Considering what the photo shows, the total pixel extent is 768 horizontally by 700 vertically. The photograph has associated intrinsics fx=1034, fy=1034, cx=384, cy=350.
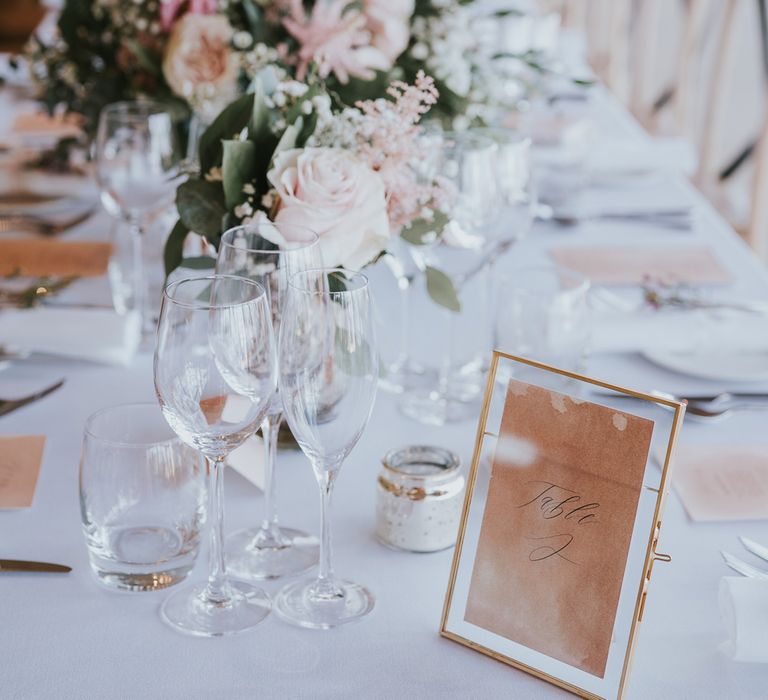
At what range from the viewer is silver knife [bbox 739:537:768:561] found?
95cm

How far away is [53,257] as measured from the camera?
1.75 m

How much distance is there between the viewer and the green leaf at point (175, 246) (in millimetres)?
1158

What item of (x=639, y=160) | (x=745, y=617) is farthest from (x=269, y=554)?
(x=639, y=160)

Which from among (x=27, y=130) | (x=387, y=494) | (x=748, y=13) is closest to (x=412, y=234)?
(x=387, y=494)

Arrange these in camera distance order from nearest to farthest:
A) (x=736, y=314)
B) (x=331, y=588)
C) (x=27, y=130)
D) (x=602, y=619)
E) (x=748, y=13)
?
(x=602, y=619) < (x=331, y=588) < (x=736, y=314) < (x=27, y=130) < (x=748, y=13)

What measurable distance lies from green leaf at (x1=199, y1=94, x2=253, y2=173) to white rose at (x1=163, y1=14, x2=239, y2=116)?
1.66 feet

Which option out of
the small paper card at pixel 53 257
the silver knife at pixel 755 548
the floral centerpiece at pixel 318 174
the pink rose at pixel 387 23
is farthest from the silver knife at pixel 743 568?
the small paper card at pixel 53 257

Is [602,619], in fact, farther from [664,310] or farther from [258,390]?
[664,310]

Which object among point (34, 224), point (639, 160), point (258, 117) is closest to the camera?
point (258, 117)

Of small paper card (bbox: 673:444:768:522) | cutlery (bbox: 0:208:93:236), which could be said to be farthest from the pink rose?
small paper card (bbox: 673:444:768:522)

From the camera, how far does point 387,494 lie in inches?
38.3

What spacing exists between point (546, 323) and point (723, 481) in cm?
30

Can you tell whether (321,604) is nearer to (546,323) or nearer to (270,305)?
(270,305)

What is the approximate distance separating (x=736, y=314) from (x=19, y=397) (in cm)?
97
